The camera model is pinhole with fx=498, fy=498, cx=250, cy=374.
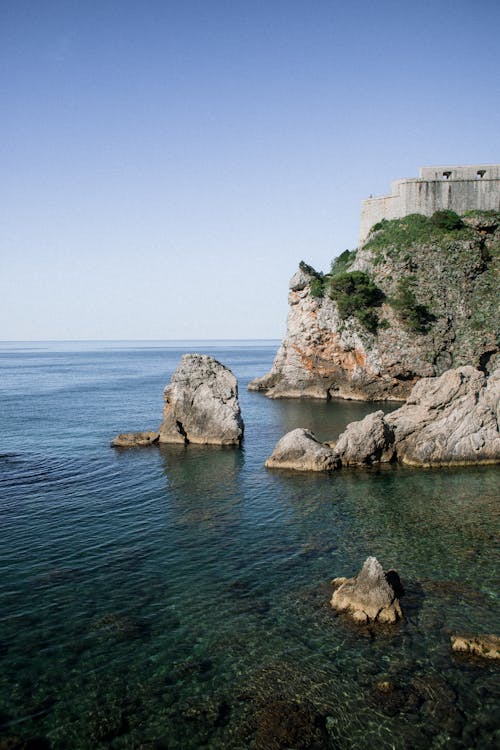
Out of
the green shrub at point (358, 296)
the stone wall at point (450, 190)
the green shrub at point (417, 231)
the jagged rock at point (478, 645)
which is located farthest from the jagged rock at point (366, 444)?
the stone wall at point (450, 190)

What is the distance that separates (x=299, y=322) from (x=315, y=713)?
61223 mm

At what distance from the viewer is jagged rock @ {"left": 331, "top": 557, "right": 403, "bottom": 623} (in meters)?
15.6

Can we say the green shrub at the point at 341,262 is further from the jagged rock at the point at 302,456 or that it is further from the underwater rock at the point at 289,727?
the underwater rock at the point at 289,727

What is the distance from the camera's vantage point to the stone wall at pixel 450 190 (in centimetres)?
6788

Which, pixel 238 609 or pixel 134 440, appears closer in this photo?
pixel 238 609

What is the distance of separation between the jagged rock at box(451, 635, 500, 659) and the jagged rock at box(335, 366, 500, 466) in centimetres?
1926

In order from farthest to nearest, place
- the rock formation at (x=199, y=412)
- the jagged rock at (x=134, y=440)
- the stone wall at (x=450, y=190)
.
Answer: the stone wall at (x=450, y=190), the rock formation at (x=199, y=412), the jagged rock at (x=134, y=440)

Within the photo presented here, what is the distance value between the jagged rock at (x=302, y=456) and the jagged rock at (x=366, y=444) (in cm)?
100

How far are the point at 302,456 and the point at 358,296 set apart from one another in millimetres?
36086

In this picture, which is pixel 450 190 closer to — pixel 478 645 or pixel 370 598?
pixel 370 598

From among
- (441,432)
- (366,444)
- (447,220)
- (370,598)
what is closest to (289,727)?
(370,598)

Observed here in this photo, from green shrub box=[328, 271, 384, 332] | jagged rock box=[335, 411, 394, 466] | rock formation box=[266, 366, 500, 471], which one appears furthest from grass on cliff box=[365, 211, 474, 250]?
jagged rock box=[335, 411, 394, 466]

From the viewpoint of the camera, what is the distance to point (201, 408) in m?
41.7

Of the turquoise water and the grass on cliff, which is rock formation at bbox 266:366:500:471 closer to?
the turquoise water
